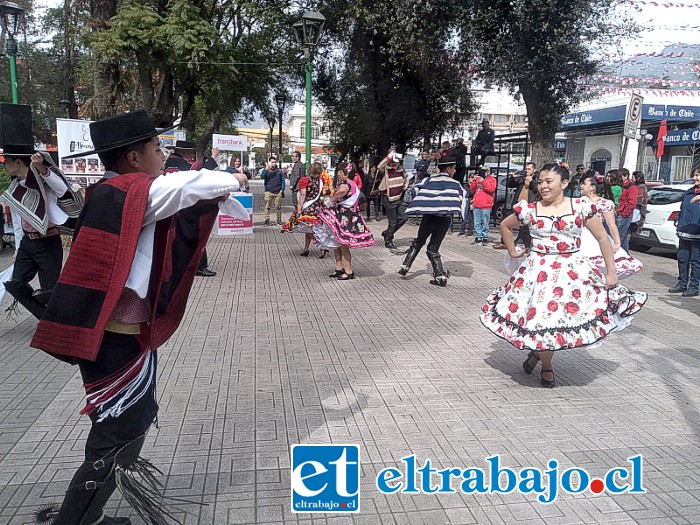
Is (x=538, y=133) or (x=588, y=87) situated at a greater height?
(x=588, y=87)

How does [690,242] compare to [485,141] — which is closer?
[690,242]

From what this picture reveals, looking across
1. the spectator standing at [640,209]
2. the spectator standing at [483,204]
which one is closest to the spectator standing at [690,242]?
the spectator standing at [640,209]

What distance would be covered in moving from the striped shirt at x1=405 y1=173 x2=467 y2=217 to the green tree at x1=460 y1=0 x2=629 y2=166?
6.40 metres

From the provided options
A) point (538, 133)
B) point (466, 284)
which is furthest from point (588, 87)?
point (466, 284)

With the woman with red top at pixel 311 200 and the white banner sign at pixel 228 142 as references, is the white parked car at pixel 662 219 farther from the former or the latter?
the white banner sign at pixel 228 142

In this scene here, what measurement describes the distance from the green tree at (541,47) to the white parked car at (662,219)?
10.3 feet

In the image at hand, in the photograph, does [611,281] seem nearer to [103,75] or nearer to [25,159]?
[25,159]

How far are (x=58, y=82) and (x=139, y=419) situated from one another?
33.7 metres

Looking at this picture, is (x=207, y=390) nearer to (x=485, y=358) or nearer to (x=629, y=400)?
(x=485, y=358)

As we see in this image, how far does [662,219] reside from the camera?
12164 millimetres

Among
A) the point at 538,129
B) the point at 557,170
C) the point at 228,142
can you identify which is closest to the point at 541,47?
the point at 538,129

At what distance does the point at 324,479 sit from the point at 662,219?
11592 mm

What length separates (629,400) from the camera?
4.50 m

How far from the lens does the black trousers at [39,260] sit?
214 inches
